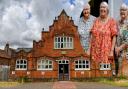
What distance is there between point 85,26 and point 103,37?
0.20 m

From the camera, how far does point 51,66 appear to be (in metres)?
63.5

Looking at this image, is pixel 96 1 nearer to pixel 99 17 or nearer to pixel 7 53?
pixel 99 17

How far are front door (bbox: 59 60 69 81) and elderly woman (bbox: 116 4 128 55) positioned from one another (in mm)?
60049

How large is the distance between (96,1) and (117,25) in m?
0.31

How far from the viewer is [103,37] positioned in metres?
3.06

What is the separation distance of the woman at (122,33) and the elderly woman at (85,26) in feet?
0.74

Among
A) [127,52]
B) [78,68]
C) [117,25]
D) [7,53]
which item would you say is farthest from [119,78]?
[7,53]

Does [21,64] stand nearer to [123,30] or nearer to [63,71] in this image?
[63,71]

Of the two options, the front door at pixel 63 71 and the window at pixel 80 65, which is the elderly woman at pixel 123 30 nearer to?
the window at pixel 80 65

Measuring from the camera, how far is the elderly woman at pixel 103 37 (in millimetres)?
3006

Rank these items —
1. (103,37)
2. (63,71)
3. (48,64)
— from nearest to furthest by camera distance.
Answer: (103,37) → (48,64) → (63,71)

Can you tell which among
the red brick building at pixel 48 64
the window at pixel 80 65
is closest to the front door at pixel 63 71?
the red brick building at pixel 48 64

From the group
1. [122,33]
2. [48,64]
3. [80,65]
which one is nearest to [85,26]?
[122,33]

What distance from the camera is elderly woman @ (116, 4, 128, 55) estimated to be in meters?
2.99
